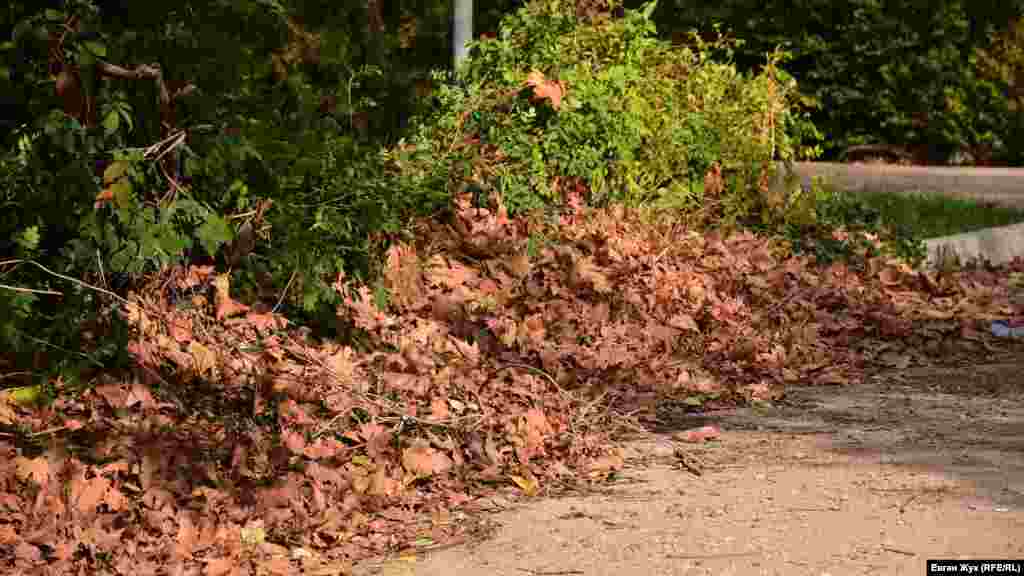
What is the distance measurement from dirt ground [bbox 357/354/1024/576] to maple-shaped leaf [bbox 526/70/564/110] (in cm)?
225

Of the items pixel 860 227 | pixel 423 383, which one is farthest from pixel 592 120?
pixel 423 383

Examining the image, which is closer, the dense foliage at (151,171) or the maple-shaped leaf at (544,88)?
the dense foliage at (151,171)

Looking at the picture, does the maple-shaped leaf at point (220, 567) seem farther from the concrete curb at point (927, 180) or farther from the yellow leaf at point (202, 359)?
the concrete curb at point (927, 180)

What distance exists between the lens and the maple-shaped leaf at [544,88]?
810 centimetres

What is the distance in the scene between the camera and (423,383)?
6148mm

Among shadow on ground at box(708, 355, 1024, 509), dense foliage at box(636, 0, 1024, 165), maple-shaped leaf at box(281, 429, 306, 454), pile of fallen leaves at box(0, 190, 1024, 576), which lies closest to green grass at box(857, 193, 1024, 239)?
pile of fallen leaves at box(0, 190, 1024, 576)

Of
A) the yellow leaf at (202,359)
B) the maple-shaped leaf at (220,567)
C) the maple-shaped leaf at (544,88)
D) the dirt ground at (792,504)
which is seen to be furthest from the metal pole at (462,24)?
the maple-shaped leaf at (220,567)

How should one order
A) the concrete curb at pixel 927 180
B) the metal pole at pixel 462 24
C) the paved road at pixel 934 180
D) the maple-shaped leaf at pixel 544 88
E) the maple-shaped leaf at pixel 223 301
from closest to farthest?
the maple-shaped leaf at pixel 223 301, the maple-shaped leaf at pixel 544 88, the metal pole at pixel 462 24, the concrete curb at pixel 927 180, the paved road at pixel 934 180

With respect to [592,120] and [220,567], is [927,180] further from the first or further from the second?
[220,567]

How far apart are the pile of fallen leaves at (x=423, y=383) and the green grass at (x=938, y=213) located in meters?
2.44

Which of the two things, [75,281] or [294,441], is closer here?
[294,441]

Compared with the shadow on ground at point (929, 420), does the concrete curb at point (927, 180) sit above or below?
below

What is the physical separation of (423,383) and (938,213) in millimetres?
7416

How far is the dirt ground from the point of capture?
450cm
